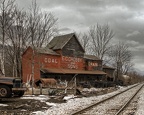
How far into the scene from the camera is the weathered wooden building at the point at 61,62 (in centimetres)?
4784

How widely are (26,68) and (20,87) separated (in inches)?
1197

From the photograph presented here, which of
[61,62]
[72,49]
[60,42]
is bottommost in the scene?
[61,62]

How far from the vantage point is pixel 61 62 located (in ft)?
175

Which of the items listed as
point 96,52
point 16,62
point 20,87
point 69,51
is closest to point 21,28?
point 16,62

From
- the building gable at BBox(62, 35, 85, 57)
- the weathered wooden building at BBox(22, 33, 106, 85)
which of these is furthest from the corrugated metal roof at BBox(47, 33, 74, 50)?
the building gable at BBox(62, 35, 85, 57)

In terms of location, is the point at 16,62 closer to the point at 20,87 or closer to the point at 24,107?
the point at 20,87

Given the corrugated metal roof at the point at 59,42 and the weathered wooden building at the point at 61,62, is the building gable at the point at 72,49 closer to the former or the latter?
the weathered wooden building at the point at 61,62

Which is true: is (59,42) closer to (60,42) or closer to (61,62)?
(60,42)

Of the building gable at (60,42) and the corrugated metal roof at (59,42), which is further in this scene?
the corrugated metal roof at (59,42)

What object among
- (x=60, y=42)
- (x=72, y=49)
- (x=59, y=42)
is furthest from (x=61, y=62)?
(x=59, y=42)

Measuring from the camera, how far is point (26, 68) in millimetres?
49875

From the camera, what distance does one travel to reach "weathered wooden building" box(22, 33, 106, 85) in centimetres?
4784

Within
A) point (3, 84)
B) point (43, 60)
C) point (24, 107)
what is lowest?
point (24, 107)

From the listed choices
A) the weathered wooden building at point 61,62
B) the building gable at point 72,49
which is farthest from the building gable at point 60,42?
the building gable at point 72,49
